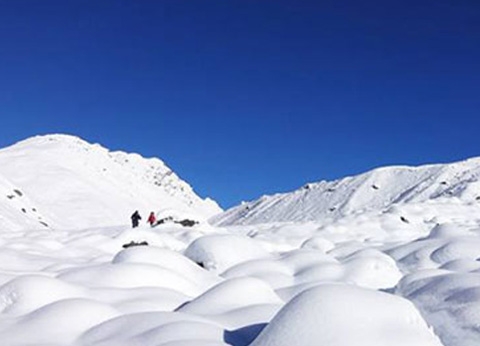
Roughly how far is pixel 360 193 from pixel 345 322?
78.8 meters

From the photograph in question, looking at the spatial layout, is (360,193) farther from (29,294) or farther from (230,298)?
(29,294)

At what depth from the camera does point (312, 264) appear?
37.8 feet

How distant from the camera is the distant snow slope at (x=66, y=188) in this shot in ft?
173

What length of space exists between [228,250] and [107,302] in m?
5.09

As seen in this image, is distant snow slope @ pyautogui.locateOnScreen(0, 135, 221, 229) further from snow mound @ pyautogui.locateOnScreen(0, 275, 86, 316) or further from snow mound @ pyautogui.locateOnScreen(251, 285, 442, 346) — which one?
snow mound @ pyautogui.locateOnScreen(251, 285, 442, 346)

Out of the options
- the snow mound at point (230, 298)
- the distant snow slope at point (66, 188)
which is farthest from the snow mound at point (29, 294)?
the distant snow slope at point (66, 188)

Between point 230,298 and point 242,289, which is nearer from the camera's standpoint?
point 230,298

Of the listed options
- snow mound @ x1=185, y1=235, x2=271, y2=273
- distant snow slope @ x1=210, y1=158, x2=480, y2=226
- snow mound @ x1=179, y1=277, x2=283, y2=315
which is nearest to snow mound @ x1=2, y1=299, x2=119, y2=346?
snow mound @ x1=179, y1=277, x2=283, y2=315

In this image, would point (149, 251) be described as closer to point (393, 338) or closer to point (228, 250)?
point (228, 250)

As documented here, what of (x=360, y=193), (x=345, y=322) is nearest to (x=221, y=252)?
(x=345, y=322)

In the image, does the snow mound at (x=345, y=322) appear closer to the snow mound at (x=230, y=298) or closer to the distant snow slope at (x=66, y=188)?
the snow mound at (x=230, y=298)

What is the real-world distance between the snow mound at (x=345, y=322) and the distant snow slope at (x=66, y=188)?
117ft

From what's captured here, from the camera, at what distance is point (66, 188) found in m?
77.9

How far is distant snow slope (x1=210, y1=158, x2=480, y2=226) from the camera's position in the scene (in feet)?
246
